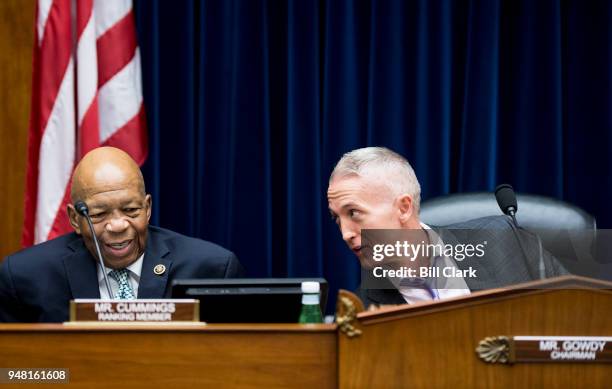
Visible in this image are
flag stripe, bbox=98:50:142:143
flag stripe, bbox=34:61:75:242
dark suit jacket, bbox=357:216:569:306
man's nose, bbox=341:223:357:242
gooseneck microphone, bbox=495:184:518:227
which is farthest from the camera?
flag stripe, bbox=98:50:142:143

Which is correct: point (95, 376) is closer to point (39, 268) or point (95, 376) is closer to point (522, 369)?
point (522, 369)

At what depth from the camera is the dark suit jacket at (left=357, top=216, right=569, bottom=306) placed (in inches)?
100

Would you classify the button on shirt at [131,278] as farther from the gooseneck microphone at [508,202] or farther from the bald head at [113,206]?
the gooseneck microphone at [508,202]

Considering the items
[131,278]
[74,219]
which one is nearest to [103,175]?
[74,219]

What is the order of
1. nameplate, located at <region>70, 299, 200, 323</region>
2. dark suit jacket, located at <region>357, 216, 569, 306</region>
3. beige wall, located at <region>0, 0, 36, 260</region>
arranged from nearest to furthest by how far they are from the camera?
nameplate, located at <region>70, 299, 200, 323</region> < dark suit jacket, located at <region>357, 216, 569, 306</region> < beige wall, located at <region>0, 0, 36, 260</region>

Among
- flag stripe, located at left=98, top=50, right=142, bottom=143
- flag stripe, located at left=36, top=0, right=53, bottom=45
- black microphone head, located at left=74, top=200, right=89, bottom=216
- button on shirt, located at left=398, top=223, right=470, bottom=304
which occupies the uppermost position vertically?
flag stripe, located at left=36, top=0, right=53, bottom=45

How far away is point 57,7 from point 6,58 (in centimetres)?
43

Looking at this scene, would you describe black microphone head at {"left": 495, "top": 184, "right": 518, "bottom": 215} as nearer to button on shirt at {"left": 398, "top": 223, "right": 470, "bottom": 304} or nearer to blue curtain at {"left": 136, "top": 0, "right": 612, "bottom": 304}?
button on shirt at {"left": 398, "top": 223, "right": 470, "bottom": 304}

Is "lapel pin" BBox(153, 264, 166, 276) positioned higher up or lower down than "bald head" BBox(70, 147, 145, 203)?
lower down

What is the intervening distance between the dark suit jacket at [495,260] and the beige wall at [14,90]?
1795 mm

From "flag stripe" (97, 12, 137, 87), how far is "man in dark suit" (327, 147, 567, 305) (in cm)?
138

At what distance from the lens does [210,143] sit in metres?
3.89

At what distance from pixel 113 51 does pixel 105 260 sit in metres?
1.16

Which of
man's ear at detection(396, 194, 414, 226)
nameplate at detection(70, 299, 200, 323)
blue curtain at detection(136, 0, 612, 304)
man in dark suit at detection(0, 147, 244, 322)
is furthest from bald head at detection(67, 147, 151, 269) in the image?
blue curtain at detection(136, 0, 612, 304)
